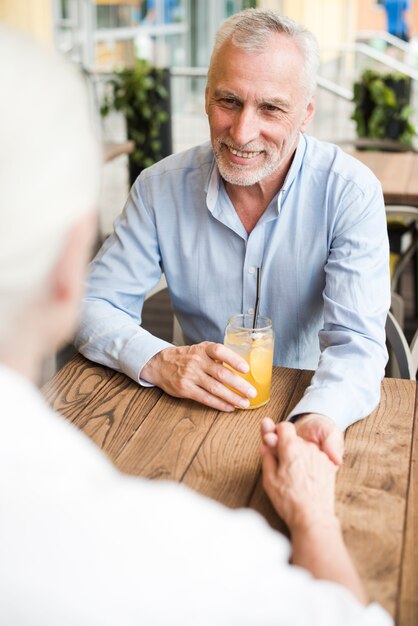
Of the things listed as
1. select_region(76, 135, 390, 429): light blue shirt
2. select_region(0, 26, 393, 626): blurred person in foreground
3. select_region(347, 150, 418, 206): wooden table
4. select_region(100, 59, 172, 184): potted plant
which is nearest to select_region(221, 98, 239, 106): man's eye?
select_region(76, 135, 390, 429): light blue shirt

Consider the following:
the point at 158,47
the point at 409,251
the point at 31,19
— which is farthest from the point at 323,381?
the point at 158,47

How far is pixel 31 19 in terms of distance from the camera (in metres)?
6.74

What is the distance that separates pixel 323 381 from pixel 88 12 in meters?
6.61

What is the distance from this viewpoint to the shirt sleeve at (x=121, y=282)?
1.75 meters

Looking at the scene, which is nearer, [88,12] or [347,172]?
[347,172]

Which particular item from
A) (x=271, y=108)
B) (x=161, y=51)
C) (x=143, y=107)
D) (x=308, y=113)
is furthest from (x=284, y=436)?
(x=161, y=51)

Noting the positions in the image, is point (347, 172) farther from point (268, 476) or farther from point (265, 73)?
point (268, 476)

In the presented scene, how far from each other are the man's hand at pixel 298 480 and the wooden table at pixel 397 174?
2105 millimetres

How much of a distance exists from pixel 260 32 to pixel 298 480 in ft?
3.61

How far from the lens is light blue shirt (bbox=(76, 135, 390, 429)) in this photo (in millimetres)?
1771

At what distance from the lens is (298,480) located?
3.95ft

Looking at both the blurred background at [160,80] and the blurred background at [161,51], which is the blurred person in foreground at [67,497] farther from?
the blurred background at [161,51]

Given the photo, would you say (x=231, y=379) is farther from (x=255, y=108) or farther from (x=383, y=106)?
(x=383, y=106)

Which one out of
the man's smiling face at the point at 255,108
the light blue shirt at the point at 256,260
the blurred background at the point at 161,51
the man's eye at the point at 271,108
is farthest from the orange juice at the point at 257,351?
the blurred background at the point at 161,51
